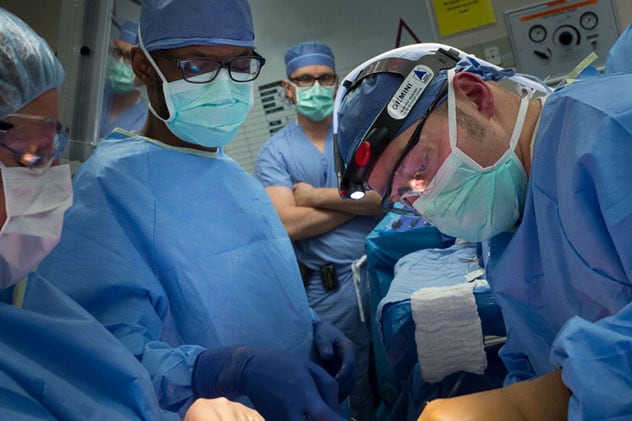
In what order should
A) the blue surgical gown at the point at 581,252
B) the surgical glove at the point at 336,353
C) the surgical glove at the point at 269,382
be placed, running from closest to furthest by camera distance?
the blue surgical gown at the point at 581,252 → the surgical glove at the point at 269,382 → the surgical glove at the point at 336,353

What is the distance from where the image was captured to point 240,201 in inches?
70.2

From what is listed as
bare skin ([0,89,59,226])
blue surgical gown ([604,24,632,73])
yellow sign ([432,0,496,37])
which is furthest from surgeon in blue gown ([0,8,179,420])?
yellow sign ([432,0,496,37])

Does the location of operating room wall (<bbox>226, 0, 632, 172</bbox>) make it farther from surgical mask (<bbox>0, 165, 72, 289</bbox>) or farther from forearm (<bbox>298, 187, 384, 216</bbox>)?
surgical mask (<bbox>0, 165, 72, 289</bbox>)

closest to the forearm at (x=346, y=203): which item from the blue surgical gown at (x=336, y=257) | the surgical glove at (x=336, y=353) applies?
the blue surgical gown at (x=336, y=257)

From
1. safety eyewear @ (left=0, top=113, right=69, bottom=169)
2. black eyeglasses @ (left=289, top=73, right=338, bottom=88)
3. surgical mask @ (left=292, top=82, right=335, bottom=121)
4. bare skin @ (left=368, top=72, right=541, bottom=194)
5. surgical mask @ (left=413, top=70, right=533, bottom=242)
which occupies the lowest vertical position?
surgical mask @ (left=413, top=70, right=533, bottom=242)

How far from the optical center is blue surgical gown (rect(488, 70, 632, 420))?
2.93 feet

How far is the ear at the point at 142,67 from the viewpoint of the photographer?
5.73 feet

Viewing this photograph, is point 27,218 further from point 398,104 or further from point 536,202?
point 536,202

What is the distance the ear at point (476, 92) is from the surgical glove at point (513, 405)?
1.78ft

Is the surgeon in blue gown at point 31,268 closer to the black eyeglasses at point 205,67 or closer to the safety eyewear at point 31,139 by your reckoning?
the safety eyewear at point 31,139

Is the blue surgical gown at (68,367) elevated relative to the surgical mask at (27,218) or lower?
lower

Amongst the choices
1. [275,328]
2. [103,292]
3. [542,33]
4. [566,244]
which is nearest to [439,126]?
[566,244]

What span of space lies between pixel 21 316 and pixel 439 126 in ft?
2.77

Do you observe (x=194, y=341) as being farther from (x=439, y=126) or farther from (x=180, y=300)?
(x=439, y=126)
